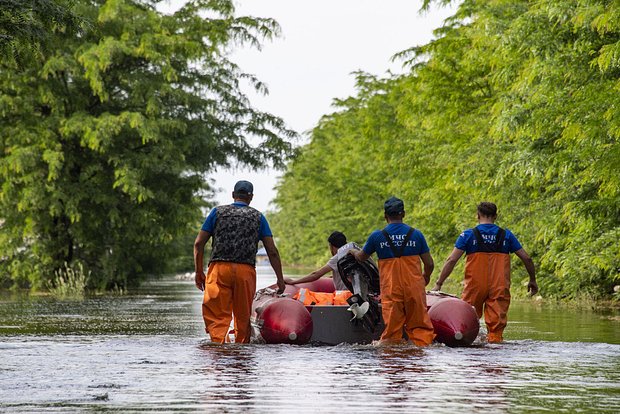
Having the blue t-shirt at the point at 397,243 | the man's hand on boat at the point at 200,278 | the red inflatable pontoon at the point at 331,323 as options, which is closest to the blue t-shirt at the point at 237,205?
the man's hand on boat at the point at 200,278

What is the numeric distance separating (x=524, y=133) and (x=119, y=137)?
1553 cm

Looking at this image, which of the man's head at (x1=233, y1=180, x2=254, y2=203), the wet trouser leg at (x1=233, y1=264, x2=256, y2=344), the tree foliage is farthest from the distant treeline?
the wet trouser leg at (x1=233, y1=264, x2=256, y2=344)

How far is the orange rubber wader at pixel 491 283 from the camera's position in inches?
570

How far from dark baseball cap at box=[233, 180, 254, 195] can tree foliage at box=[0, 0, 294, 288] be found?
65.7 ft

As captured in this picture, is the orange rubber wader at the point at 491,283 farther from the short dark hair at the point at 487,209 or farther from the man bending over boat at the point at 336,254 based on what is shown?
the man bending over boat at the point at 336,254

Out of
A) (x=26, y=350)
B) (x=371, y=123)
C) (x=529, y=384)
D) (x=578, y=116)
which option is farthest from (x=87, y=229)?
(x=529, y=384)

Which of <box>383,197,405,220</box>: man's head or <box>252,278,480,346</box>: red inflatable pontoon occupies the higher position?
<box>383,197,405,220</box>: man's head

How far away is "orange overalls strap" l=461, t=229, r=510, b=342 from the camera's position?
1445cm

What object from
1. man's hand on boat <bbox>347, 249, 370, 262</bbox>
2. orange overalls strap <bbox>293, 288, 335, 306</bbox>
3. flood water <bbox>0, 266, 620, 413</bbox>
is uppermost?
man's hand on boat <bbox>347, 249, 370, 262</bbox>

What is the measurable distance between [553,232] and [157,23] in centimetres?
1631

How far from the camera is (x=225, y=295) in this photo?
13.9 m

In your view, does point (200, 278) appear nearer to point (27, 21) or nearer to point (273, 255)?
point (273, 255)

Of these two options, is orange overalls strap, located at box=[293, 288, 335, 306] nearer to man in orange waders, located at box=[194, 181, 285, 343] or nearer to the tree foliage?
man in orange waders, located at box=[194, 181, 285, 343]

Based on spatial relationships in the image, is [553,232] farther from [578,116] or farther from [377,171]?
[377,171]
